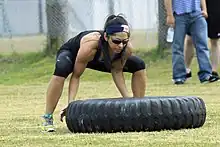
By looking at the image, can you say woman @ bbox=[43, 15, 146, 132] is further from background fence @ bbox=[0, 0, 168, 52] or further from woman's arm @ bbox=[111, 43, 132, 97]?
background fence @ bbox=[0, 0, 168, 52]

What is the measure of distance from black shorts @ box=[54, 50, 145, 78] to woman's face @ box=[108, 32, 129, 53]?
13.4 inches

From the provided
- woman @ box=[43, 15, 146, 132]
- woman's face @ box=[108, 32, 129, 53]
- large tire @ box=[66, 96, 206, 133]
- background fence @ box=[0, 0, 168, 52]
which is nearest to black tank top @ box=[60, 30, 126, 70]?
woman @ box=[43, 15, 146, 132]

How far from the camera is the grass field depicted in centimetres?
591

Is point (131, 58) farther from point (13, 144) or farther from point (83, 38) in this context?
point (13, 144)

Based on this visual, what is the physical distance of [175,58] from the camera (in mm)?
12359

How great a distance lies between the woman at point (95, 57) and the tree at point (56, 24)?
33.0ft

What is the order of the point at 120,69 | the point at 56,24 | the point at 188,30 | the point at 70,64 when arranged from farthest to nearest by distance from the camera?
the point at 56,24 < the point at 188,30 < the point at 120,69 < the point at 70,64

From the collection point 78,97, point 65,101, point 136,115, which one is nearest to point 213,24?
point 78,97

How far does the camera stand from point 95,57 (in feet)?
23.3

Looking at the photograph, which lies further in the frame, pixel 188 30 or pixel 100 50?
Answer: pixel 188 30

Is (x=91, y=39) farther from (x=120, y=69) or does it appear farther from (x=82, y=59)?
(x=120, y=69)

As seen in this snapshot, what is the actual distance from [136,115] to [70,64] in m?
0.96

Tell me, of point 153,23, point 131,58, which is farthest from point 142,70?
point 153,23

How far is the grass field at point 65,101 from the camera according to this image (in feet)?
19.4
